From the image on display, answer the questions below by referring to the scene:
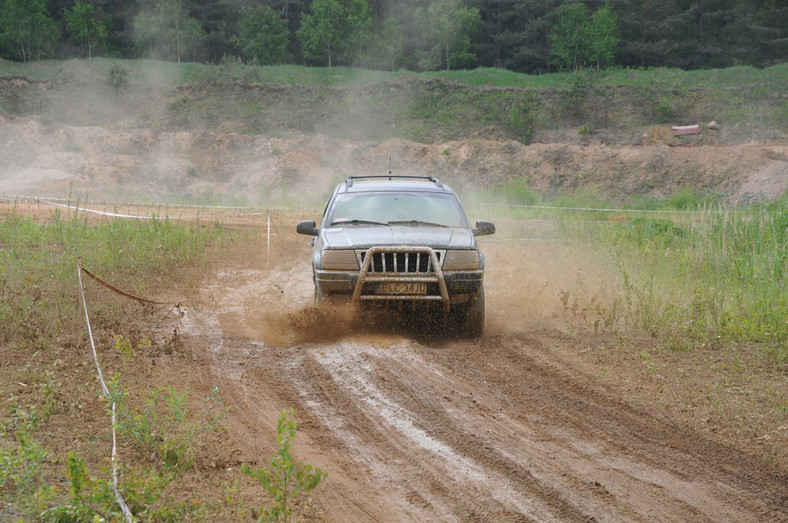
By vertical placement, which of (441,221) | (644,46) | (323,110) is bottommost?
(441,221)

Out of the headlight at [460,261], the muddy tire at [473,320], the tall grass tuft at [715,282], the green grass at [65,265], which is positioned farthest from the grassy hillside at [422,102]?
the headlight at [460,261]

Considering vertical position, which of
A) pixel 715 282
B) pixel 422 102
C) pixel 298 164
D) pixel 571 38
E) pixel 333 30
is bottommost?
pixel 715 282

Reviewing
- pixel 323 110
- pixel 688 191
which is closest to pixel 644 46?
pixel 323 110

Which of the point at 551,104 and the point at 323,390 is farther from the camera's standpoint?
the point at 551,104

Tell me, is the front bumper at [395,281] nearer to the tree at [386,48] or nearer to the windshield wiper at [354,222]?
the windshield wiper at [354,222]

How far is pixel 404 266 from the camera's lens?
873 cm

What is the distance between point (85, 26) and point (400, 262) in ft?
225

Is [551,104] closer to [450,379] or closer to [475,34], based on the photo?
[475,34]

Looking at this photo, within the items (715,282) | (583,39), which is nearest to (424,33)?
(583,39)

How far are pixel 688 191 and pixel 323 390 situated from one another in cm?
3125

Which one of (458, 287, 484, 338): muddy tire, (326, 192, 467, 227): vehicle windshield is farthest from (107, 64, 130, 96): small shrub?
(458, 287, 484, 338): muddy tire

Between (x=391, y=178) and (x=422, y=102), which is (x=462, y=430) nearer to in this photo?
(x=391, y=178)

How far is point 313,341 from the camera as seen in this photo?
892 cm

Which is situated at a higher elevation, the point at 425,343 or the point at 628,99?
A: the point at 628,99
